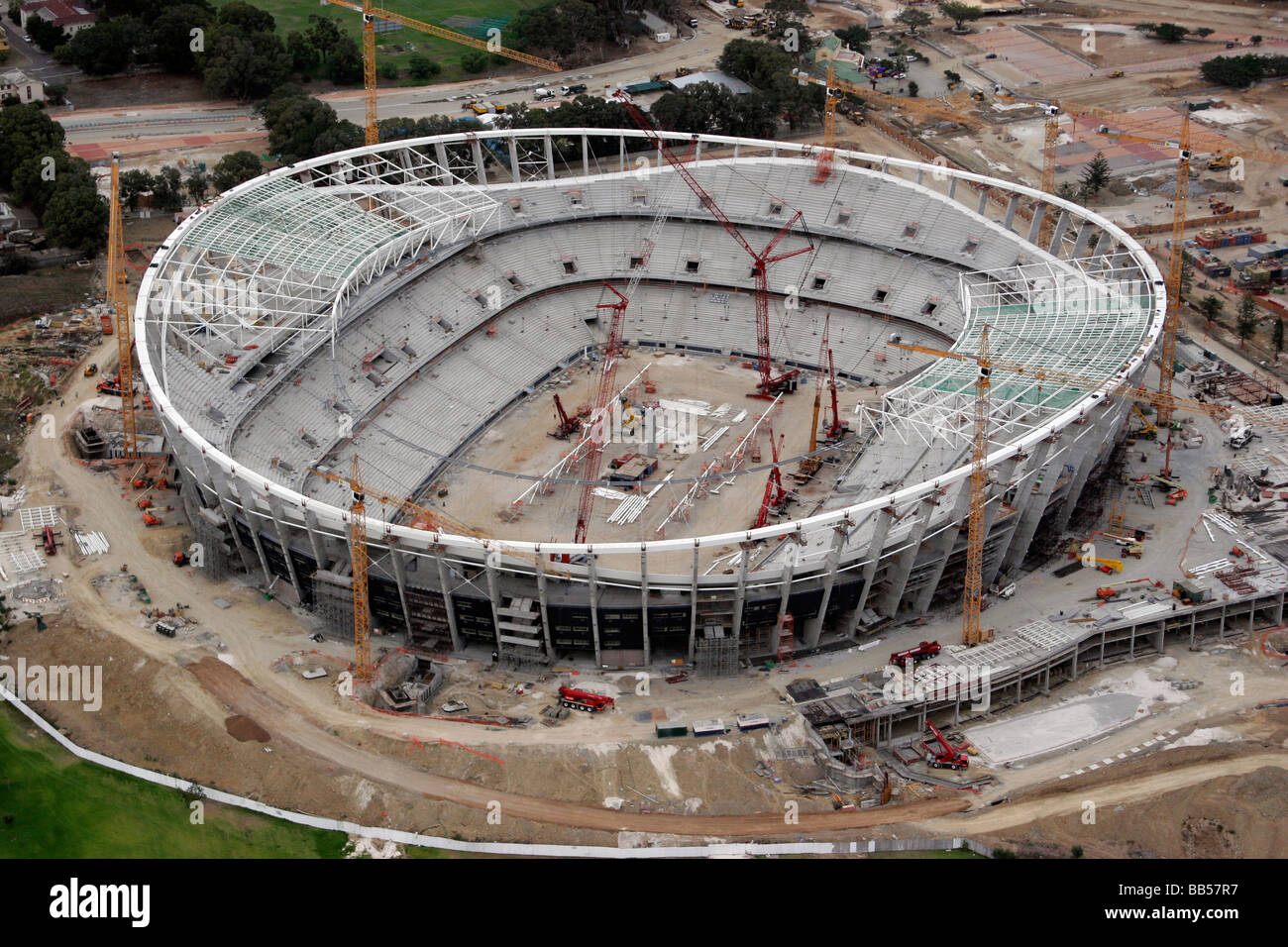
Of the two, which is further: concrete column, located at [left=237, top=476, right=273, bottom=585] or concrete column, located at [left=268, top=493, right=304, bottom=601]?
concrete column, located at [left=237, top=476, right=273, bottom=585]

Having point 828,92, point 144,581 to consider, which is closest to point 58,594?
point 144,581

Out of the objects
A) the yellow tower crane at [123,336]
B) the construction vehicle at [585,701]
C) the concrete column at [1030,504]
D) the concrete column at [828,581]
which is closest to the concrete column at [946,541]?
the concrete column at [1030,504]

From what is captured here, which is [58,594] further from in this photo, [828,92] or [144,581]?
[828,92]

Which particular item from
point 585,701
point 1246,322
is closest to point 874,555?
point 585,701

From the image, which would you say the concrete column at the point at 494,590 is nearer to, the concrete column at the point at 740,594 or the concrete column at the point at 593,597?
the concrete column at the point at 593,597

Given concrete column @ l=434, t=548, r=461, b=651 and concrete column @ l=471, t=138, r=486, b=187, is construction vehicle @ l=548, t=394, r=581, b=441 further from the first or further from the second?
concrete column @ l=434, t=548, r=461, b=651

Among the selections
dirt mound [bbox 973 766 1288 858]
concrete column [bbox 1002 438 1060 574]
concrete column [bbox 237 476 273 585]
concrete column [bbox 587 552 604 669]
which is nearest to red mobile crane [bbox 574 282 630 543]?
concrete column [bbox 587 552 604 669]

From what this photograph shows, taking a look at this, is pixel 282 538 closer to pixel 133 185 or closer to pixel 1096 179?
pixel 133 185
